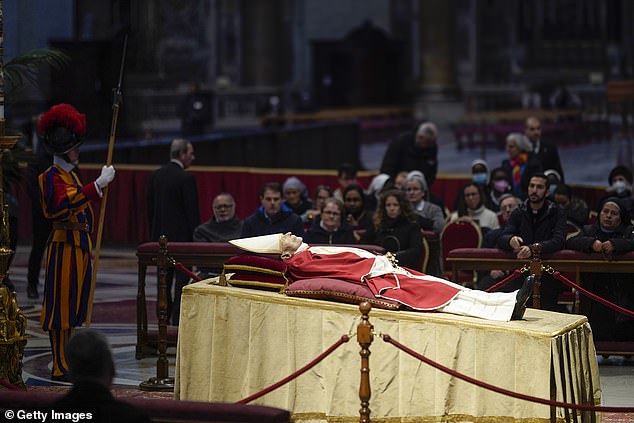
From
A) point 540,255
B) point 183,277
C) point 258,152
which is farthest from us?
point 258,152

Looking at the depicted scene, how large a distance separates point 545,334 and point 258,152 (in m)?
16.2

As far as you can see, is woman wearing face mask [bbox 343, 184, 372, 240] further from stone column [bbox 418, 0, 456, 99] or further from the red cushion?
stone column [bbox 418, 0, 456, 99]

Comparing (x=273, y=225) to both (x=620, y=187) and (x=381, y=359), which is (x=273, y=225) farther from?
(x=620, y=187)

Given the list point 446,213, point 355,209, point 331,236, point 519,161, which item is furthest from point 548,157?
point 331,236

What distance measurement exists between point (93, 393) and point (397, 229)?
636cm

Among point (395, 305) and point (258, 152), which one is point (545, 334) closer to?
point (395, 305)

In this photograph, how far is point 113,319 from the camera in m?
12.7

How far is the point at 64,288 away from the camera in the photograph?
9977 millimetres

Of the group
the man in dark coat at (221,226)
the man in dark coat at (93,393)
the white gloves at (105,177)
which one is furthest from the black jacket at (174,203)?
the man in dark coat at (93,393)

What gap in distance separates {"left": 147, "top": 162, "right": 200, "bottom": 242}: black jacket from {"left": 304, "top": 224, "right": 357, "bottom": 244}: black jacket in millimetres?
1080

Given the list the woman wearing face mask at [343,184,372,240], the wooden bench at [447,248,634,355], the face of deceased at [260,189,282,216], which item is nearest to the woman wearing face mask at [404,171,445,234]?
the woman wearing face mask at [343,184,372,240]

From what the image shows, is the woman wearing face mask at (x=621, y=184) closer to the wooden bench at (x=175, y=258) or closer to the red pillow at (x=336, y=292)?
the wooden bench at (x=175, y=258)

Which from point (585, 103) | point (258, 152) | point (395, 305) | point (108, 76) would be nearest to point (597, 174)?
point (258, 152)

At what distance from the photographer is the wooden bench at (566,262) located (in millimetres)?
10484
